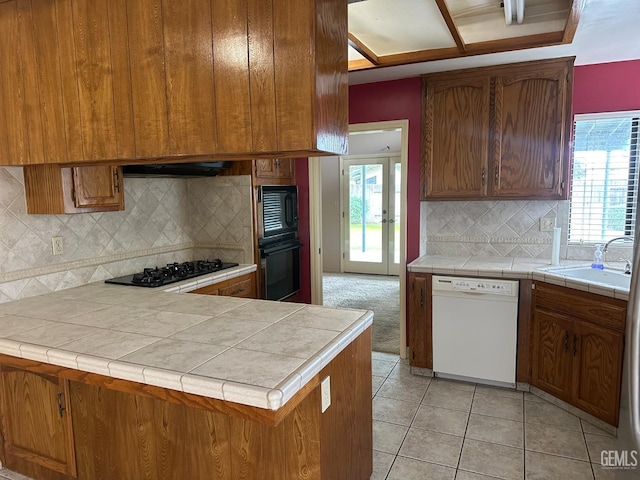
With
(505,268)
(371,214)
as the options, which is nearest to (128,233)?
(505,268)

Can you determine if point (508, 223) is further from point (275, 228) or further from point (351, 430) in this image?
point (351, 430)

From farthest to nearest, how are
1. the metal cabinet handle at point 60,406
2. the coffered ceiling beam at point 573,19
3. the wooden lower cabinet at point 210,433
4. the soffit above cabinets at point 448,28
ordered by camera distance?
the soffit above cabinets at point 448,28
the coffered ceiling beam at point 573,19
the metal cabinet handle at point 60,406
the wooden lower cabinet at point 210,433

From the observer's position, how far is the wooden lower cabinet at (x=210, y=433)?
166 cm

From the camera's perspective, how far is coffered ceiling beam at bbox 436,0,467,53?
225 centimetres

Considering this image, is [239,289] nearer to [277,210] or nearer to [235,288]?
[235,288]

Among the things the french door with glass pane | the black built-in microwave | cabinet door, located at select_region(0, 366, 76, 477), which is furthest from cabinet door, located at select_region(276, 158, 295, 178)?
the french door with glass pane

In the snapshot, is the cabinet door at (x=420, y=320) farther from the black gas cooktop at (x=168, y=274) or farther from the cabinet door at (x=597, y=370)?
the black gas cooktop at (x=168, y=274)

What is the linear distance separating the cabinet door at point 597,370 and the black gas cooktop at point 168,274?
8.45 feet

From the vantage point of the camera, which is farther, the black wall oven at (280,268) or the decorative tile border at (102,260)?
the black wall oven at (280,268)

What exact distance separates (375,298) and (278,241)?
2491mm

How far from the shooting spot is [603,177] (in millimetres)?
3387

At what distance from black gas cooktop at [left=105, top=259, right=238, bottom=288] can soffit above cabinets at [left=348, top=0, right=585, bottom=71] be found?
1905 millimetres

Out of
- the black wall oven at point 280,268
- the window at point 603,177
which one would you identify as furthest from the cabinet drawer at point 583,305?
the black wall oven at point 280,268

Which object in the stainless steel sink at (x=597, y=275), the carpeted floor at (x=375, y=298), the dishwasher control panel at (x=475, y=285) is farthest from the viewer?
the carpeted floor at (x=375, y=298)
